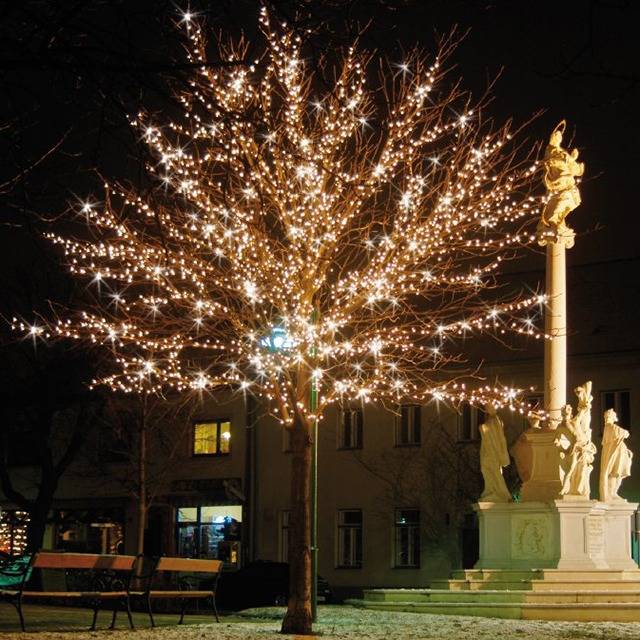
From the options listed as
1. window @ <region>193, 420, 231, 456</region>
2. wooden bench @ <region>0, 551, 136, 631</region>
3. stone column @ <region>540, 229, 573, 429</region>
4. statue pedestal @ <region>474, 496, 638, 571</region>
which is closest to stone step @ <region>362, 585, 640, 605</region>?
statue pedestal @ <region>474, 496, 638, 571</region>

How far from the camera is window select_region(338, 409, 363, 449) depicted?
4356 cm

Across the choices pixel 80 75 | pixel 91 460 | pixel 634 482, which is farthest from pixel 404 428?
pixel 80 75

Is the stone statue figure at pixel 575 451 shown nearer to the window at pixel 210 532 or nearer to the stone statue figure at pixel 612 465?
the stone statue figure at pixel 612 465

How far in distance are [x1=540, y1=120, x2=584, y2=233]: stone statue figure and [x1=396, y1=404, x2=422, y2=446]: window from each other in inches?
628

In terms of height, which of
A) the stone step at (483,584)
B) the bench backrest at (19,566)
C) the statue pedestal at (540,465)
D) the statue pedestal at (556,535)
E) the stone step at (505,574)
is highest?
the statue pedestal at (540,465)

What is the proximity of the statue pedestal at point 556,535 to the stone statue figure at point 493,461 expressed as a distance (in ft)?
1.13

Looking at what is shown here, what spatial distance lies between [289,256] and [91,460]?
31.3 metres

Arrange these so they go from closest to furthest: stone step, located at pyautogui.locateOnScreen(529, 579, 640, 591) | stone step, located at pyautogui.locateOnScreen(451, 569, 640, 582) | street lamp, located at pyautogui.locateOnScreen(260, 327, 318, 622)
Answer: street lamp, located at pyautogui.locateOnScreen(260, 327, 318, 622) → stone step, located at pyautogui.locateOnScreen(529, 579, 640, 591) → stone step, located at pyautogui.locateOnScreen(451, 569, 640, 582)

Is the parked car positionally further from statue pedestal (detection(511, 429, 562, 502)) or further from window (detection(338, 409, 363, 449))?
window (detection(338, 409, 363, 449))

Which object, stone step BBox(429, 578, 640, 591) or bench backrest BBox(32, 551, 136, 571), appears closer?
bench backrest BBox(32, 551, 136, 571)

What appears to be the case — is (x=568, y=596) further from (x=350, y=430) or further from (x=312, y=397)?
(x=350, y=430)

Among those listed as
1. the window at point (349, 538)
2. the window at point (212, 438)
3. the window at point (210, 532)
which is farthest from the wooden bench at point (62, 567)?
the window at point (212, 438)

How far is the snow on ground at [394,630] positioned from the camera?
1527 centimetres

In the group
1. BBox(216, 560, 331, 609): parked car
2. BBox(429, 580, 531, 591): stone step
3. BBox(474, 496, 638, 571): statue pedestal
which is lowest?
BBox(216, 560, 331, 609): parked car
